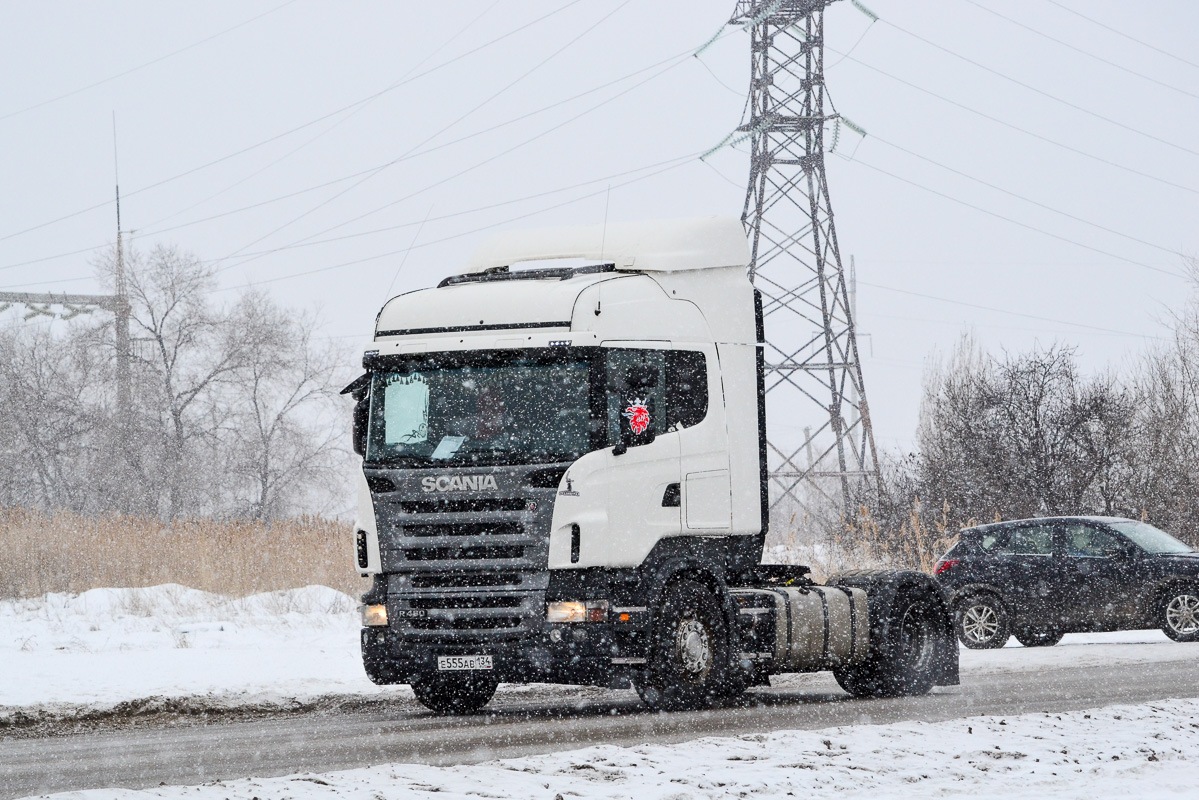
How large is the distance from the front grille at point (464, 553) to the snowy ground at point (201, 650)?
124 inches

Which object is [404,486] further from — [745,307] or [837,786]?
[837,786]

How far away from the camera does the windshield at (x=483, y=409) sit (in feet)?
39.4

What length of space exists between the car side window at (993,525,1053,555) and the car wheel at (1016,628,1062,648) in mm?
1107

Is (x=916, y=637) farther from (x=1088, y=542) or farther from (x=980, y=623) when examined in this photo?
(x=1088, y=542)

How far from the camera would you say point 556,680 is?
1208 centimetres

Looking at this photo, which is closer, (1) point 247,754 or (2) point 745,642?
(1) point 247,754

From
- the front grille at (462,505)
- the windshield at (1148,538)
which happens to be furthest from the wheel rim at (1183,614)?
the front grille at (462,505)

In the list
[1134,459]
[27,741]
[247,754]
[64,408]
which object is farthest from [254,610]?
[64,408]

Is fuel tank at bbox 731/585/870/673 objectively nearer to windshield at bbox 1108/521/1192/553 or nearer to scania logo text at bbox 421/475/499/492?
scania logo text at bbox 421/475/499/492

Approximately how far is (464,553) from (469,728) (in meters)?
1.39

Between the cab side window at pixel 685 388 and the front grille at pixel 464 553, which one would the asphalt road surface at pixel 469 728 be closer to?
the front grille at pixel 464 553

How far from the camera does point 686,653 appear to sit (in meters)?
12.7

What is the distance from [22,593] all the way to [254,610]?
4392 mm

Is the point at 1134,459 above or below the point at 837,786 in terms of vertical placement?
above
